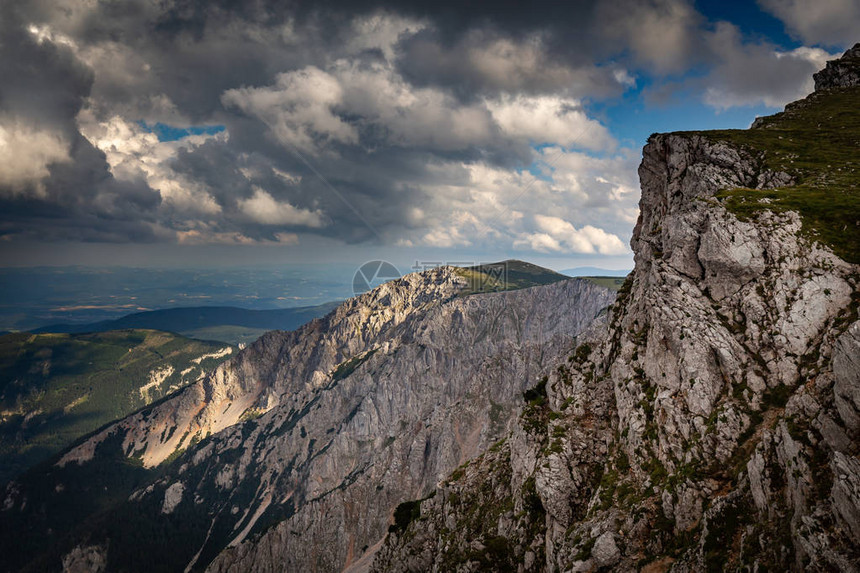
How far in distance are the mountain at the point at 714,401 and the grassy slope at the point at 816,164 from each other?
304mm

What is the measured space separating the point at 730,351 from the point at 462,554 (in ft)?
148

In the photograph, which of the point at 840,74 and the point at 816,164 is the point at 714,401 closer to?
the point at 816,164

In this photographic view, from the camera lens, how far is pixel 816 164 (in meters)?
57.0

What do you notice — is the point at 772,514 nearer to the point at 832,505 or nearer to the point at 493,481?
the point at 832,505

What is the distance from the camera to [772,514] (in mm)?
25703

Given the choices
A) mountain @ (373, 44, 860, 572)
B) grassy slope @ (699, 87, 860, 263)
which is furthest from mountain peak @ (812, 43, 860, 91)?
mountain @ (373, 44, 860, 572)

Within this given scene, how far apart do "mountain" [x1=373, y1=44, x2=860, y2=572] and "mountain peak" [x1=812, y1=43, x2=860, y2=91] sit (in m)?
49.4

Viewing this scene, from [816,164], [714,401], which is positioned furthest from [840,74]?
[714,401]

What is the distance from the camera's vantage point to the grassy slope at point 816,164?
137 feet

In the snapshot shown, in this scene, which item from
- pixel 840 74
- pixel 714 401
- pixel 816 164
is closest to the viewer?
pixel 714 401

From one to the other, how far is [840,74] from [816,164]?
74709mm

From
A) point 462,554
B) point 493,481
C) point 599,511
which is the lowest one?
point 462,554

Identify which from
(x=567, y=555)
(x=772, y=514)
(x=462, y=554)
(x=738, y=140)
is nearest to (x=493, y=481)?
(x=462, y=554)

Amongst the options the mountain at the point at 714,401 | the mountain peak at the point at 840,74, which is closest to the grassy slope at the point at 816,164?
the mountain at the point at 714,401
